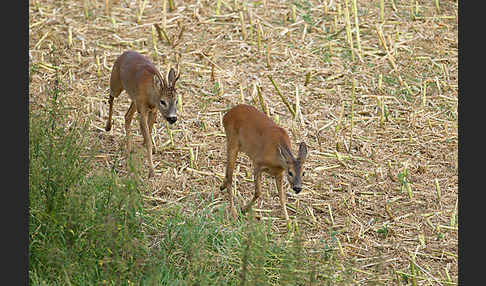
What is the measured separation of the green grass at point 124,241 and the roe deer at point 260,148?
65cm

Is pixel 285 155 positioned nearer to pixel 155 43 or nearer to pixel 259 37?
pixel 259 37

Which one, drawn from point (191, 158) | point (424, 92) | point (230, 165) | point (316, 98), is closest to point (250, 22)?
point (316, 98)

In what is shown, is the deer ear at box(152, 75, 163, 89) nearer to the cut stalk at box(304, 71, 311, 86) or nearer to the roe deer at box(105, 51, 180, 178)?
the roe deer at box(105, 51, 180, 178)

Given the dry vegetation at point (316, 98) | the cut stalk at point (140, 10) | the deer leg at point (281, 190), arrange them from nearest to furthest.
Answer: the deer leg at point (281, 190), the dry vegetation at point (316, 98), the cut stalk at point (140, 10)

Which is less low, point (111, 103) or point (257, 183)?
point (111, 103)

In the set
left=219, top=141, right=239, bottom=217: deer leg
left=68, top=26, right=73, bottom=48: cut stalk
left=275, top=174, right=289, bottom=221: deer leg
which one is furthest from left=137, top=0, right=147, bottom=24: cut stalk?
left=275, top=174, right=289, bottom=221: deer leg

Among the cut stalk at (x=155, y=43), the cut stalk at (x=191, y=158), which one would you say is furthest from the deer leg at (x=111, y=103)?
the cut stalk at (x=155, y=43)

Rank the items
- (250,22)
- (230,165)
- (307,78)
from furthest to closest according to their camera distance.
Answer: (250,22), (307,78), (230,165)

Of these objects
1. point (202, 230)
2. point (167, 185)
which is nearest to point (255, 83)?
point (167, 185)

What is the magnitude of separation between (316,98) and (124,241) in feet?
17.5

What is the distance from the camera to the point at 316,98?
11.6 metres

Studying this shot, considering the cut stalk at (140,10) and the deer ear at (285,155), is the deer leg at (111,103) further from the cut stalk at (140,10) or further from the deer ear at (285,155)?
the cut stalk at (140,10)

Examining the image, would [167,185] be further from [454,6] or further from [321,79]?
[454,6]

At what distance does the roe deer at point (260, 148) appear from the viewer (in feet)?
28.2
